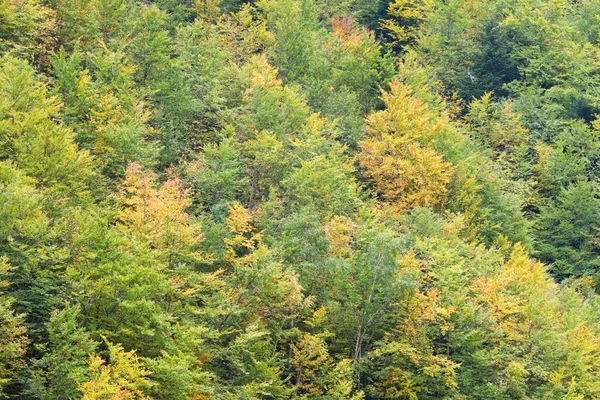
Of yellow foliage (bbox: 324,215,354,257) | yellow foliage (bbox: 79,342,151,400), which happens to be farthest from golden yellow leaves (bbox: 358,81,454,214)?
yellow foliage (bbox: 79,342,151,400)

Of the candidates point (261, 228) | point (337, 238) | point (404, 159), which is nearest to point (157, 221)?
point (261, 228)

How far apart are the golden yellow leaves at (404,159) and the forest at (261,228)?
0.16m

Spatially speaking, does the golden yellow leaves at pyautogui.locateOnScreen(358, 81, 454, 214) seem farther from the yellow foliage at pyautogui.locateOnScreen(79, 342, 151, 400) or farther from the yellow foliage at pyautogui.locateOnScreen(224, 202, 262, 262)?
the yellow foliage at pyautogui.locateOnScreen(79, 342, 151, 400)

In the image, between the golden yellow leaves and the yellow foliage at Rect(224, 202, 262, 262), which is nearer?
the yellow foliage at Rect(224, 202, 262, 262)

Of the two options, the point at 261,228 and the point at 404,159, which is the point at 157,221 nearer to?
the point at 261,228

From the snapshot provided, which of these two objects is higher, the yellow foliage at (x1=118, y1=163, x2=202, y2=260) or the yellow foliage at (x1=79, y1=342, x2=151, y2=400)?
the yellow foliage at (x1=118, y1=163, x2=202, y2=260)

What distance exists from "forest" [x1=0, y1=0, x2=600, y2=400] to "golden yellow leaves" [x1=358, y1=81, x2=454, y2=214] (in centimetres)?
16

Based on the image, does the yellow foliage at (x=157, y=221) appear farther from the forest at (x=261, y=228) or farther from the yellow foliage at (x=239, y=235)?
the yellow foliage at (x=239, y=235)

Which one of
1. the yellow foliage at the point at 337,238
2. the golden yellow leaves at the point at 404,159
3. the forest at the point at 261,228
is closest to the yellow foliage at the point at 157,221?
the forest at the point at 261,228

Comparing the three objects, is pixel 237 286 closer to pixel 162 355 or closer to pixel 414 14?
pixel 162 355

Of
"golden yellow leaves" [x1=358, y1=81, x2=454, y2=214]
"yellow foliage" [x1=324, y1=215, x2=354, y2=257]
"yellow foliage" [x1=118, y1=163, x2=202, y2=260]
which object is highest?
"golden yellow leaves" [x1=358, y1=81, x2=454, y2=214]

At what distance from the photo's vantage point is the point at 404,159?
1896 inches

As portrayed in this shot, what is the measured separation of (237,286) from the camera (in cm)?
3428

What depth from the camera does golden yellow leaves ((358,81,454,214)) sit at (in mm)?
47000
